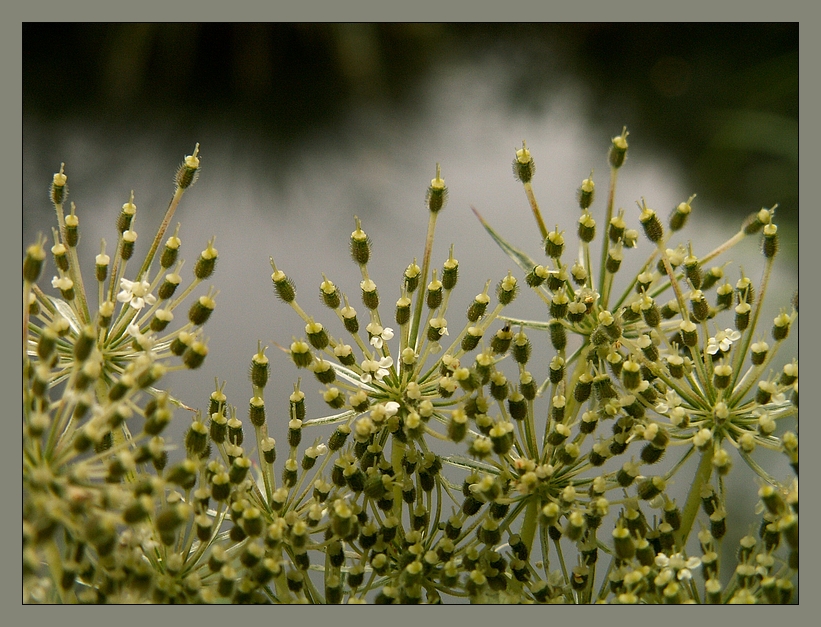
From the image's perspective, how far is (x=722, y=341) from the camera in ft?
2.39

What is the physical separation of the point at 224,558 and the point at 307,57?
1.69 metres

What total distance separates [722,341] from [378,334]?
1.02ft

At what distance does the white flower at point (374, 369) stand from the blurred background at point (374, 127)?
1104mm

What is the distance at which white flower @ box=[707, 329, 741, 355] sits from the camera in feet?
2.36

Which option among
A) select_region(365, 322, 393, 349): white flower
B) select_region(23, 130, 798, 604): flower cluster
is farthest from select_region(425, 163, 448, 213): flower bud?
select_region(365, 322, 393, 349): white flower

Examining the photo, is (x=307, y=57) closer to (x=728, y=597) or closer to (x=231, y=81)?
(x=231, y=81)

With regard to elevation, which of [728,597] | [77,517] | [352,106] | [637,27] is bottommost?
[728,597]

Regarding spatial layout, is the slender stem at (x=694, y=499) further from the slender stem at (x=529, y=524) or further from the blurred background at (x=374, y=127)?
the blurred background at (x=374, y=127)

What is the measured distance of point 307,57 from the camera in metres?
2.09

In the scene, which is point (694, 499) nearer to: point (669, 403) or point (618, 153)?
point (669, 403)

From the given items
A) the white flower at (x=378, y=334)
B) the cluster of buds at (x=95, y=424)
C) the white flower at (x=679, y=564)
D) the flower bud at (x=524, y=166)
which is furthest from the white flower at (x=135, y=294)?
the white flower at (x=679, y=564)

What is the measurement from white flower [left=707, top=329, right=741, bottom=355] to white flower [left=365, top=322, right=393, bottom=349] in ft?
0.94

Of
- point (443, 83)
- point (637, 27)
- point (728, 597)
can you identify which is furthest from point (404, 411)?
point (637, 27)

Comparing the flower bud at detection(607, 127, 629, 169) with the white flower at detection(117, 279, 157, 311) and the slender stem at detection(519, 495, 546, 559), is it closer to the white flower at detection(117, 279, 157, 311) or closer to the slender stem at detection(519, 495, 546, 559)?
the slender stem at detection(519, 495, 546, 559)
